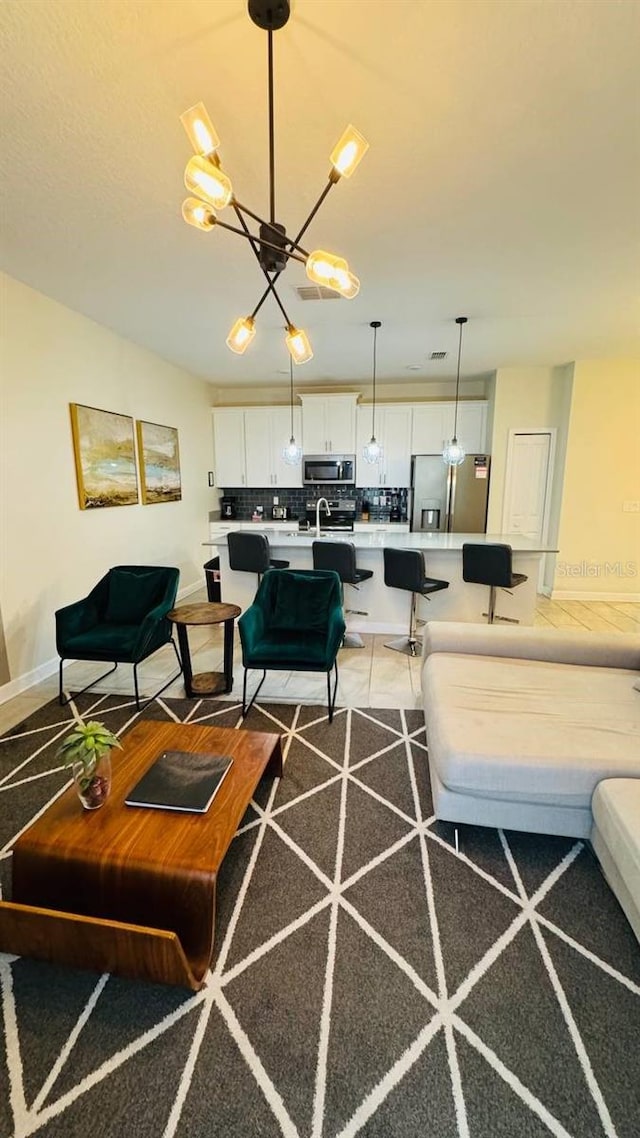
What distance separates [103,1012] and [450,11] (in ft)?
10.2

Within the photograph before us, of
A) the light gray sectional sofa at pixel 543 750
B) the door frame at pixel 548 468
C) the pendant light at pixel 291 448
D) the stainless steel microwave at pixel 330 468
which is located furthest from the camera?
the stainless steel microwave at pixel 330 468

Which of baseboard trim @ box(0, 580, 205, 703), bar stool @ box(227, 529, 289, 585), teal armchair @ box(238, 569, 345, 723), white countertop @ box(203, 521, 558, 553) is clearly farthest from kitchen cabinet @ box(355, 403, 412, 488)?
baseboard trim @ box(0, 580, 205, 703)

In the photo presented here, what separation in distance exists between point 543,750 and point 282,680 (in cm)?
203

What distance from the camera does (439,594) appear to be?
4172 millimetres

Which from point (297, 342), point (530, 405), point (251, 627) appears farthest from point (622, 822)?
point (530, 405)

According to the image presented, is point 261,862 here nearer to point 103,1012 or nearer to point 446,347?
point 103,1012

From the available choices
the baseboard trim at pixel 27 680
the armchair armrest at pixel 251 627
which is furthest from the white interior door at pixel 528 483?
the baseboard trim at pixel 27 680

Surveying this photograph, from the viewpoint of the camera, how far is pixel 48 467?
339 cm

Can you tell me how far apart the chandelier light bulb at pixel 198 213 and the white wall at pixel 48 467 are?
2278mm

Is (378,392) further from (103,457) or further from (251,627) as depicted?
(251,627)

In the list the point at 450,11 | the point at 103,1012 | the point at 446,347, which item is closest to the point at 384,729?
the point at 103,1012

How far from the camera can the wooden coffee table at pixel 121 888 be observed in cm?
124

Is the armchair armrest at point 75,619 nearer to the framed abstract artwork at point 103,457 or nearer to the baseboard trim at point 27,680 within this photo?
the baseboard trim at point 27,680

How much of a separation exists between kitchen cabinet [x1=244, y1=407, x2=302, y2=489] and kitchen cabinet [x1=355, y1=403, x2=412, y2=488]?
0.87 m
